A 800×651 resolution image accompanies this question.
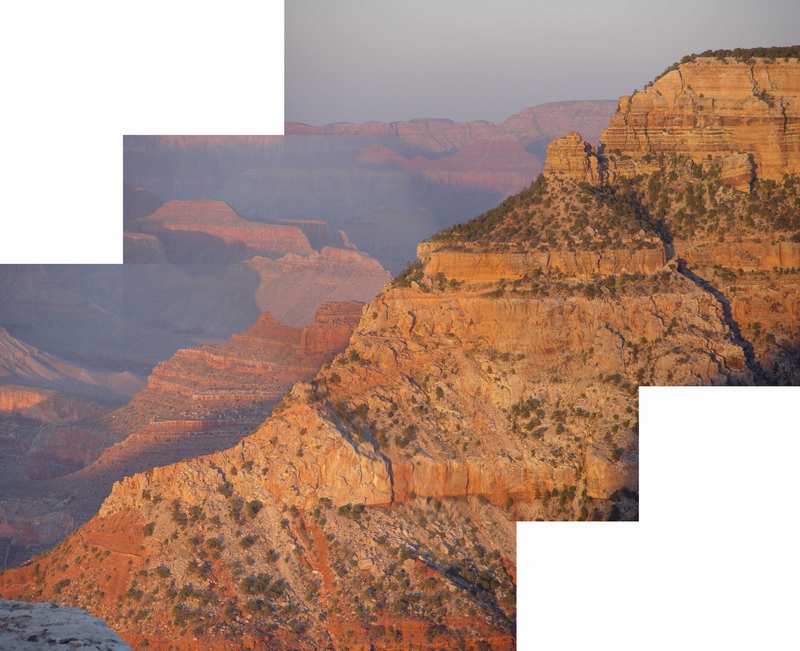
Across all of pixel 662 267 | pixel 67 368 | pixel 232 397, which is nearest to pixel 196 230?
pixel 67 368

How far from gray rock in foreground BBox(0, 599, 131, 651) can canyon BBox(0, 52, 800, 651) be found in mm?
9049

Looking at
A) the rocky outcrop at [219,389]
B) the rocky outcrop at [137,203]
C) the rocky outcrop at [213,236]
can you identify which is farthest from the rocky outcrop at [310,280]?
the rocky outcrop at [219,389]

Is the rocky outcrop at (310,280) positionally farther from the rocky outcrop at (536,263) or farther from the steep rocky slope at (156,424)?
the rocky outcrop at (536,263)

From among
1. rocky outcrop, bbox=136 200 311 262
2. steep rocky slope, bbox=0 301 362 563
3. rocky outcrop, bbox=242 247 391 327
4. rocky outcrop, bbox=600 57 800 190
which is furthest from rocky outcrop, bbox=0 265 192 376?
rocky outcrop, bbox=600 57 800 190

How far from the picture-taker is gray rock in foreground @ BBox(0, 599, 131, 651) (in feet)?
48.8

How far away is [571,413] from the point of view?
27969 mm

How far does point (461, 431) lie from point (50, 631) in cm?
1383

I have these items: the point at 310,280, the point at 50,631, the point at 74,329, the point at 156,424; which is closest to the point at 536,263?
the point at 50,631

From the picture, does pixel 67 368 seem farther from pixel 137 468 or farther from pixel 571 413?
pixel 571 413

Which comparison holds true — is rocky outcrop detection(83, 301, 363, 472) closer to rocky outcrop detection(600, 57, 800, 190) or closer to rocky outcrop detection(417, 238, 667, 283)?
rocky outcrop detection(417, 238, 667, 283)

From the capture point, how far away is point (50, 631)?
15.2m

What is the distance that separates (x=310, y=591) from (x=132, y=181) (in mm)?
58728

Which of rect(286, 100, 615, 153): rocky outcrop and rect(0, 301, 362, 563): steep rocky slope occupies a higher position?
Answer: rect(286, 100, 615, 153): rocky outcrop

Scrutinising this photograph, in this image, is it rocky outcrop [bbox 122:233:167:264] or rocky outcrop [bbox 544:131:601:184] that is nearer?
rocky outcrop [bbox 544:131:601:184]
